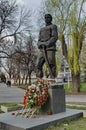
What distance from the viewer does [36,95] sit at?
26.9 feet

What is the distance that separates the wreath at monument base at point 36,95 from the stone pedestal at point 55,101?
0.59 ft

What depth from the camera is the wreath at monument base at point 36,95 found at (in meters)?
8.17

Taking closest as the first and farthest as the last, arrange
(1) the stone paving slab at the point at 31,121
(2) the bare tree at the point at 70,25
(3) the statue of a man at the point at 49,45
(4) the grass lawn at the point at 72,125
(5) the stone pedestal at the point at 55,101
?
(1) the stone paving slab at the point at 31,121, (4) the grass lawn at the point at 72,125, (5) the stone pedestal at the point at 55,101, (3) the statue of a man at the point at 49,45, (2) the bare tree at the point at 70,25

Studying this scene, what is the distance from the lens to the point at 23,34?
3103cm

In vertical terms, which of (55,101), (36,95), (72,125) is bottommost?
(72,125)

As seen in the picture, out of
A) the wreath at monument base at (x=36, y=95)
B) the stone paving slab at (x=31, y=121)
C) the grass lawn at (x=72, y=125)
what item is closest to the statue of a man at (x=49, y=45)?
the wreath at monument base at (x=36, y=95)

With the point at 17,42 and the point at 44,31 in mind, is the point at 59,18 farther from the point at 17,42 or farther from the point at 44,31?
the point at 44,31

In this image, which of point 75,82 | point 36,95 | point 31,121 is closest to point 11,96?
point 75,82

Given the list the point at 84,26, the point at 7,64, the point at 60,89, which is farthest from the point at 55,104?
the point at 7,64

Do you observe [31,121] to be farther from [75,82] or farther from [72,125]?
[75,82]

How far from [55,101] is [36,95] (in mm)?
770

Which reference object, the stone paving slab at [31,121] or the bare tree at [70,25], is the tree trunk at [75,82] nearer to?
the bare tree at [70,25]

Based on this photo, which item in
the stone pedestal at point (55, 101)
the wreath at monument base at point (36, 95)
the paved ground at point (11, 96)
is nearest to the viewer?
the wreath at monument base at point (36, 95)

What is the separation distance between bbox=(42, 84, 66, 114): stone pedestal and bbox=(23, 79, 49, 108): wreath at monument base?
0.18m
